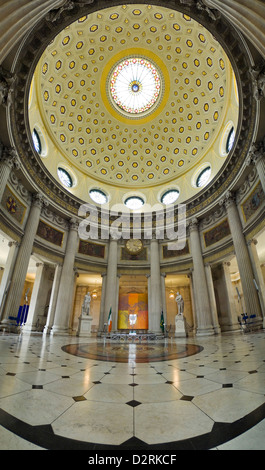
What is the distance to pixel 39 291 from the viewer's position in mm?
18922

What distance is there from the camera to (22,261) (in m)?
14.5

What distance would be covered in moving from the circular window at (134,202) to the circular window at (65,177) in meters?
6.96

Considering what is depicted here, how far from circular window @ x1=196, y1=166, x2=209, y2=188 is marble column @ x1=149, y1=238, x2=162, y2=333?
25.6 ft

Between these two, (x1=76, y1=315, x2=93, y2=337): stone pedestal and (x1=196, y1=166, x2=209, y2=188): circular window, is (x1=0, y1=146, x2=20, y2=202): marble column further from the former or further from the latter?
(x1=196, y1=166, x2=209, y2=188): circular window

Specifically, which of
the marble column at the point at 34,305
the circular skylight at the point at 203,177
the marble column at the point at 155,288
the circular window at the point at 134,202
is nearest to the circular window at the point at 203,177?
the circular skylight at the point at 203,177

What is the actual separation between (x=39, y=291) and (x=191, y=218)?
1641 centimetres

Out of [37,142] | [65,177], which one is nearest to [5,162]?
[37,142]

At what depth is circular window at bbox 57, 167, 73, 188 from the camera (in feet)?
70.4

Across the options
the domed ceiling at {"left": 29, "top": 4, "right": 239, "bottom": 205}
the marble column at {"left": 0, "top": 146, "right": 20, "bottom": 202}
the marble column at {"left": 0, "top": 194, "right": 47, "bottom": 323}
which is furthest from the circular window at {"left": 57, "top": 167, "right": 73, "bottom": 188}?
the marble column at {"left": 0, "top": 146, "right": 20, "bottom": 202}

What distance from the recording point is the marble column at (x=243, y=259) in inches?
518

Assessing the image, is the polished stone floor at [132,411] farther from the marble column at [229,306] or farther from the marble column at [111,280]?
the marble column at [111,280]
